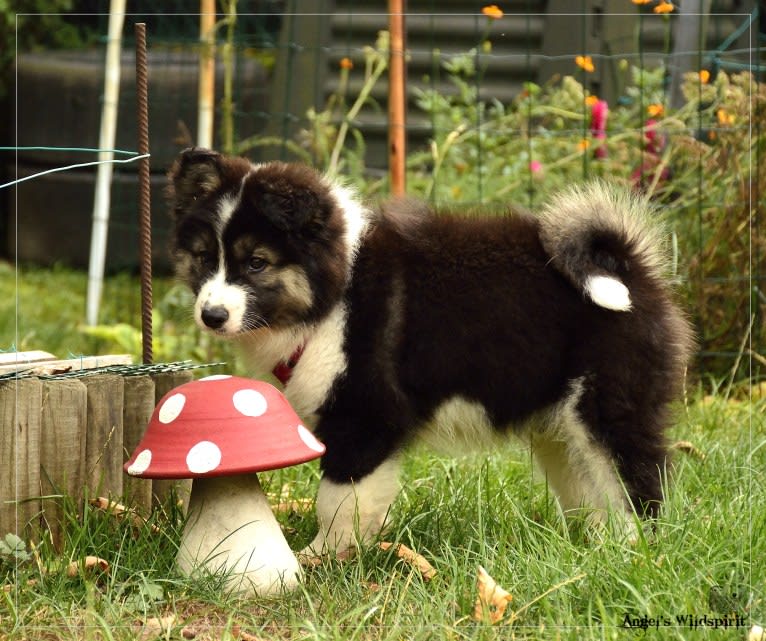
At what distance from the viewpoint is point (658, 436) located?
12.6 feet

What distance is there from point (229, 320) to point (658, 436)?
1.57m

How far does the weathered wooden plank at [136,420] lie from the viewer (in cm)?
403

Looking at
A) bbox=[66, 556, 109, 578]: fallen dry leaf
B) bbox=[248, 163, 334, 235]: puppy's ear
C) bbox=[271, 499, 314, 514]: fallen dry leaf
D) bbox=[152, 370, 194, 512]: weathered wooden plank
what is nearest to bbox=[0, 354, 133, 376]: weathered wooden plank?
bbox=[152, 370, 194, 512]: weathered wooden plank

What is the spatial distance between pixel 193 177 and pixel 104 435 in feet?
3.24

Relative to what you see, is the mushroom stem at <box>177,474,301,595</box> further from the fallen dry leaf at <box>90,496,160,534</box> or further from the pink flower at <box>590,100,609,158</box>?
the pink flower at <box>590,100,609,158</box>

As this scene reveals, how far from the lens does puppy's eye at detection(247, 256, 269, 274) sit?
381 cm

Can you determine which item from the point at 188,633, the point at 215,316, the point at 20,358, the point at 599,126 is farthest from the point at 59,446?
the point at 599,126

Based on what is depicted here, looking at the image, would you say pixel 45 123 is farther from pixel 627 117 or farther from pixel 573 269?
pixel 573 269

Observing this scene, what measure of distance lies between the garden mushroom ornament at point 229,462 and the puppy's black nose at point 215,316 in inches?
10.4

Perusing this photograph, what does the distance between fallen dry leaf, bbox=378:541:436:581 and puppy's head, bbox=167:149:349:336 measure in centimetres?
85

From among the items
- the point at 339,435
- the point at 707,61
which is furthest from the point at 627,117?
the point at 339,435

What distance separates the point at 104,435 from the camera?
3912 millimetres

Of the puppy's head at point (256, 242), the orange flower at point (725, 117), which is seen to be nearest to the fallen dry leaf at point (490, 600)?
the puppy's head at point (256, 242)

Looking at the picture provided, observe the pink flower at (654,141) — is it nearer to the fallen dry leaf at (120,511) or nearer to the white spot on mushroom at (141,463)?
the fallen dry leaf at (120,511)
